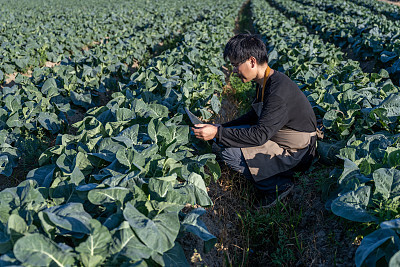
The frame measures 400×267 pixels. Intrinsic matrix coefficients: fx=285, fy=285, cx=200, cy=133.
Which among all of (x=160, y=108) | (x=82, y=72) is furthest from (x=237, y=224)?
(x=82, y=72)

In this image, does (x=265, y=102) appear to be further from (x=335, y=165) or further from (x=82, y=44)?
(x=82, y=44)

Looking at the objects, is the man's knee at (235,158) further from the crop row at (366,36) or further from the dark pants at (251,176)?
the crop row at (366,36)

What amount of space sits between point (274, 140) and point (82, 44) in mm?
8869

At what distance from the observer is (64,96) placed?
15.9 ft

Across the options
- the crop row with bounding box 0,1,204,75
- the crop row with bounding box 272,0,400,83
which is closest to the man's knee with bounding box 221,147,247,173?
the crop row with bounding box 272,0,400,83

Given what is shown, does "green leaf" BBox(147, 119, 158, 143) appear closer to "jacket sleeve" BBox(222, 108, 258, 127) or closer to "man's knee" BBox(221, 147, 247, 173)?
"man's knee" BBox(221, 147, 247, 173)

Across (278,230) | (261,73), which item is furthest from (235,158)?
(261,73)

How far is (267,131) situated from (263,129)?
4cm

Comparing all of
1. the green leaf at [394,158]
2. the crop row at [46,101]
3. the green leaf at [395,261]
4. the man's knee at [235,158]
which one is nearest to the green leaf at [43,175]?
the crop row at [46,101]

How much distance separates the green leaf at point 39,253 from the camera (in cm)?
141

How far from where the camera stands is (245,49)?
2.69m

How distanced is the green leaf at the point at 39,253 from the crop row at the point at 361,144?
160 centimetres

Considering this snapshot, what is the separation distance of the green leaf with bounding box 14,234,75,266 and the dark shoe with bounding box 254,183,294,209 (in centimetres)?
200

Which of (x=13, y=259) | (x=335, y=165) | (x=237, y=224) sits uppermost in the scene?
(x=13, y=259)
